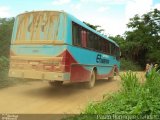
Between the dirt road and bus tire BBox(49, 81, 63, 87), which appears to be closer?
the dirt road

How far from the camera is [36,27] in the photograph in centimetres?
1198

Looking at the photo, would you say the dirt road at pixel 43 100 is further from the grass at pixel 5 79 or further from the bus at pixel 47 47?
the bus at pixel 47 47

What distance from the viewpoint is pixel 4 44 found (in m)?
21.7

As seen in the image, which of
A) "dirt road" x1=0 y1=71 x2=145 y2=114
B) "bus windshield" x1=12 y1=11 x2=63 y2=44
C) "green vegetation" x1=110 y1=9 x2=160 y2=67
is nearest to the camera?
"dirt road" x1=0 y1=71 x2=145 y2=114

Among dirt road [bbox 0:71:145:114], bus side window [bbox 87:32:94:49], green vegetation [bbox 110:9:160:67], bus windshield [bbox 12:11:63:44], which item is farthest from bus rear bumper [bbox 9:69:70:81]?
green vegetation [bbox 110:9:160:67]

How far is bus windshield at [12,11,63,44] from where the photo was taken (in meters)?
11.7

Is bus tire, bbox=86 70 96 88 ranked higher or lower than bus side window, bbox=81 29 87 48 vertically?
lower

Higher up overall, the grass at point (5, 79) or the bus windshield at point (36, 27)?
the bus windshield at point (36, 27)

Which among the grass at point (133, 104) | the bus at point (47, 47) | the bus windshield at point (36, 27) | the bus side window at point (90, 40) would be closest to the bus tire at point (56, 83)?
the bus at point (47, 47)

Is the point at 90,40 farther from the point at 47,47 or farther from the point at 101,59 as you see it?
the point at 47,47

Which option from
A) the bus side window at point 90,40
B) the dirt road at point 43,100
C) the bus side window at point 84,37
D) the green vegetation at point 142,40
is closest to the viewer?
the dirt road at point 43,100

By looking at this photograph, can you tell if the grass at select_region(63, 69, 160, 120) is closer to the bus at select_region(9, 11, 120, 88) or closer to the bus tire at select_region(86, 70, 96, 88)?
the bus at select_region(9, 11, 120, 88)

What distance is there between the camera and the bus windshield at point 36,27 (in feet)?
38.4

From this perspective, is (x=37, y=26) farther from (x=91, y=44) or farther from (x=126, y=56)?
(x=126, y=56)
